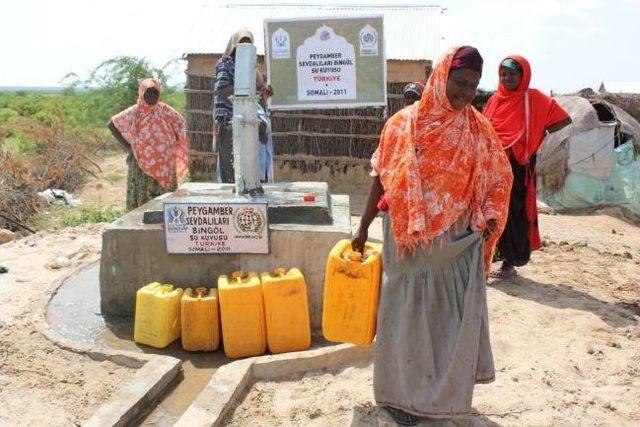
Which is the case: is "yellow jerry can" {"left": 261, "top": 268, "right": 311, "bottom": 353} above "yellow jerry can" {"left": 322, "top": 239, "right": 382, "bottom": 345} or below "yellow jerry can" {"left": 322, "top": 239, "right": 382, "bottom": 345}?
below

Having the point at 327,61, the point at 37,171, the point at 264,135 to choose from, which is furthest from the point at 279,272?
the point at 37,171

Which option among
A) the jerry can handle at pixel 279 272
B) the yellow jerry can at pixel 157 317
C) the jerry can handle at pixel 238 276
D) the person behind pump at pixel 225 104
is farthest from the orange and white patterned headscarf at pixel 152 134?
the jerry can handle at pixel 279 272

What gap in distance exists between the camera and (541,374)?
3408mm

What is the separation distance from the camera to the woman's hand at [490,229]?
9.16 ft

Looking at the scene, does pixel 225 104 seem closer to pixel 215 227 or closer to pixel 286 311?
pixel 215 227

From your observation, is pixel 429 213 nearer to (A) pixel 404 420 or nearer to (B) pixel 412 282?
(B) pixel 412 282

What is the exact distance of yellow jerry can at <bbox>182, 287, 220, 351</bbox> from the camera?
380 centimetres

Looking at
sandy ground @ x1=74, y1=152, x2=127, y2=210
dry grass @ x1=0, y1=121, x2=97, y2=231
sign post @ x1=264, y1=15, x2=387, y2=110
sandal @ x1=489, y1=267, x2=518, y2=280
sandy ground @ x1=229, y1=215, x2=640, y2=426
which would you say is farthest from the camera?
sandy ground @ x1=74, y1=152, x2=127, y2=210

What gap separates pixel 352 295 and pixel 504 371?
115cm

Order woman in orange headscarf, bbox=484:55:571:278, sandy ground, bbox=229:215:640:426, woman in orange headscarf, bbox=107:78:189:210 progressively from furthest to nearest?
woman in orange headscarf, bbox=107:78:189:210 < woman in orange headscarf, bbox=484:55:571:278 < sandy ground, bbox=229:215:640:426

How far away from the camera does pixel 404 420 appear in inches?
112

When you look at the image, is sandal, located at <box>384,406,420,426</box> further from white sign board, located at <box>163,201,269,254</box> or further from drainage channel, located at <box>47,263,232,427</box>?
white sign board, located at <box>163,201,269,254</box>

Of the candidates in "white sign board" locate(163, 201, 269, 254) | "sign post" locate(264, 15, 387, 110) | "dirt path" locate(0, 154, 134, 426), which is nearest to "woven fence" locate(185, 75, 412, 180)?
"sign post" locate(264, 15, 387, 110)

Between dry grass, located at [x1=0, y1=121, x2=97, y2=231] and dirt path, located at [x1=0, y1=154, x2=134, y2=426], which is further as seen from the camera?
dry grass, located at [x1=0, y1=121, x2=97, y2=231]
